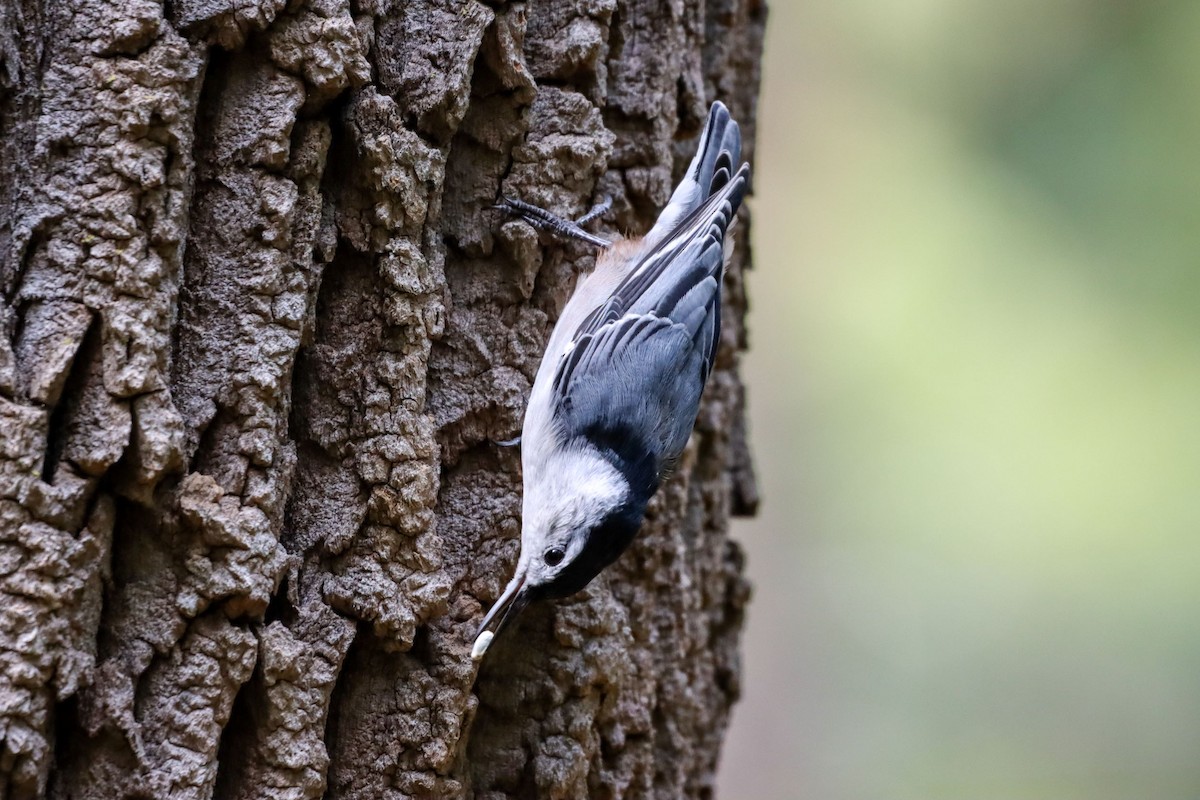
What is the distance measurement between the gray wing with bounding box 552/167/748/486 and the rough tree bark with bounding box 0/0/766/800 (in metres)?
0.12

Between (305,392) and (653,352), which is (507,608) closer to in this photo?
(305,392)

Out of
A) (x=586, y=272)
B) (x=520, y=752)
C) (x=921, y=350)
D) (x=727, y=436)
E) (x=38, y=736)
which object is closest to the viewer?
(x=38, y=736)

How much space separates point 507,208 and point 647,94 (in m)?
0.47

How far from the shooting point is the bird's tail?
7.72ft

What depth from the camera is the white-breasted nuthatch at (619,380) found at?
1.88 meters

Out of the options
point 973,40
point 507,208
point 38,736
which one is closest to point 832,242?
point 973,40

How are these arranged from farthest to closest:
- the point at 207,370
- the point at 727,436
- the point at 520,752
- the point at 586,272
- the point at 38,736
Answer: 1. the point at 727,436
2. the point at 586,272
3. the point at 520,752
4. the point at 207,370
5. the point at 38,736

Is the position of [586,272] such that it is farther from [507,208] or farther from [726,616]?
[726,616]

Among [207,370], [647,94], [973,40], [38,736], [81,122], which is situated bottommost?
[38,736]

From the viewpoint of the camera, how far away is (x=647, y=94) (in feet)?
7.24

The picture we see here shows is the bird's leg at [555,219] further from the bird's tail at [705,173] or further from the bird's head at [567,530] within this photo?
the bird's head at [567,530]

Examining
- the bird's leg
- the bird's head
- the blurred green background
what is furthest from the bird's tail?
the blurred green background

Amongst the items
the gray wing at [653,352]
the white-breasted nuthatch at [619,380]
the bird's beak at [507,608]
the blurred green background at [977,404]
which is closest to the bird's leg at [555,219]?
the white-breasted nuthatch at [619,380]

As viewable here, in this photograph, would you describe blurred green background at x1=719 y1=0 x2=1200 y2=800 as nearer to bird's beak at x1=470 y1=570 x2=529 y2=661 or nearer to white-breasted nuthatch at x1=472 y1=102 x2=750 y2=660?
white-breasted nuthatch at x1=472 y1=102 x2=750 y2=660
